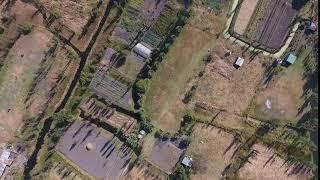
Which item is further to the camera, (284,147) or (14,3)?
(284,147)

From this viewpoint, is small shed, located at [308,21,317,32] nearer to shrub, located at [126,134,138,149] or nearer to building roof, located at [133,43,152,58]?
building roof, located at [133,43,152,58]

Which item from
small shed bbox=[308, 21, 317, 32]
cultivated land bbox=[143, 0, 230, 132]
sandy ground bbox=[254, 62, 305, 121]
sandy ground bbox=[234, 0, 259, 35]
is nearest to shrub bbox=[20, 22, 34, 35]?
cultivated land bbox=[143, 0, 230, 132]

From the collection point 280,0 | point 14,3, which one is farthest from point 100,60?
point 280,0

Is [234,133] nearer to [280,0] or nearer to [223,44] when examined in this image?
[223,44]

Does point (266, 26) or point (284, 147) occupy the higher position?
point (266, 26)

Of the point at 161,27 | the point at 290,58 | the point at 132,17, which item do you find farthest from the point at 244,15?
the point at 132,17
